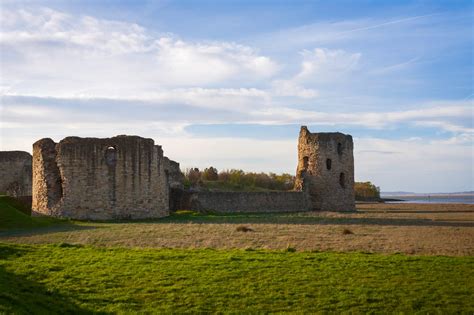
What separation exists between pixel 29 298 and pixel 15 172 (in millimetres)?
34725

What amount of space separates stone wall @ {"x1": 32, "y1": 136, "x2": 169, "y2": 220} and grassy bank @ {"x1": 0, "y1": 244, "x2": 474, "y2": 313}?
13.6 metres

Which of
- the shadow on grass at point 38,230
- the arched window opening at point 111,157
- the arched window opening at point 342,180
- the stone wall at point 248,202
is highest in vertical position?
the arched window opening at point 111,157

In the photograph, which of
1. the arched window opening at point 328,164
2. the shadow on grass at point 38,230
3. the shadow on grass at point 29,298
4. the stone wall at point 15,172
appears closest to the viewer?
the shadow on grass at point 29,298

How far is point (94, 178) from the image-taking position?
27.5m

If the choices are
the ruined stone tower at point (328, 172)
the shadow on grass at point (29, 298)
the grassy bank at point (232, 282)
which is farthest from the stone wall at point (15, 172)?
the shadow on grass at point (29, 298)

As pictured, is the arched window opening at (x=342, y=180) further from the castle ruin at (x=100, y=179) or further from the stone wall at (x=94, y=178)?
the stone wall at (x=94, y=178)

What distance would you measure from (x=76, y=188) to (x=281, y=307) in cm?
2036

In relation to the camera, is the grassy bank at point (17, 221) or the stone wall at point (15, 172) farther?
the stone wall at point (15, 172)

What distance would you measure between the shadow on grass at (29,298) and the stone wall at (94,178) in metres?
16.3

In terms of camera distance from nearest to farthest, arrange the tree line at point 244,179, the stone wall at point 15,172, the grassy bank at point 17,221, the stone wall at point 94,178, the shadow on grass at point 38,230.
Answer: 1. the shadow on grass at point 38,230
2. the grassy bank at point 17,221
3. the stone wall at point 94,178
4. the stone wall at point 15,172
5. the tree line at point 244,179

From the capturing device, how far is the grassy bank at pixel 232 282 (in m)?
9.25

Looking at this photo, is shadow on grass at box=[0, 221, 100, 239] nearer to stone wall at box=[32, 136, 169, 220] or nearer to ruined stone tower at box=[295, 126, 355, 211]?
stone wall at box=[32, 136, 169, 220]

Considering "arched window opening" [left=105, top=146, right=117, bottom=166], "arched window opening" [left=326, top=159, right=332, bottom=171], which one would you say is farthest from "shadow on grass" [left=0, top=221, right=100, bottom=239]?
"arched window opening" [left=326, top=159, right=332, bottom=171]

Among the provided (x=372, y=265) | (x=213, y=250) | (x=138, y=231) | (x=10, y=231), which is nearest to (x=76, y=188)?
(x=10, y=231)
